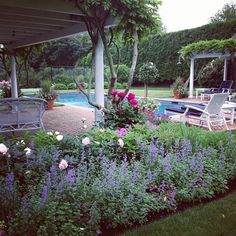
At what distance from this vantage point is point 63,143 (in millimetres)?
3203

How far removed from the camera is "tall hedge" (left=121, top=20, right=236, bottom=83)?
1583 cm

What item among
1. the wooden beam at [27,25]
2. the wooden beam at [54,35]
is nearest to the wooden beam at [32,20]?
the wooden beam at [54,35]

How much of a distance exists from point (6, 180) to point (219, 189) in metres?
2.21

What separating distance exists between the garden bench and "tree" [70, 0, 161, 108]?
1418 mm

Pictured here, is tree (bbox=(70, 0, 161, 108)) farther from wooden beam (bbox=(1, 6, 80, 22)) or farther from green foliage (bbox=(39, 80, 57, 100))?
green foliage (bbox=(39, 80, 57, 100))

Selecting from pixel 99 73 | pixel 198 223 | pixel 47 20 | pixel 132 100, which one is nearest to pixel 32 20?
pixel 47 20

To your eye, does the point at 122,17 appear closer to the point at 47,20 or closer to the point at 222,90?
the point at 47,20

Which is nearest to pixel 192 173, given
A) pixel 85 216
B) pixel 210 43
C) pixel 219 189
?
pixel 219 189

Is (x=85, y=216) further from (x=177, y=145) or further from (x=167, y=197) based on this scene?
(x=177, y=145)

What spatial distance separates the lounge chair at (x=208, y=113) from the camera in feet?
21.6

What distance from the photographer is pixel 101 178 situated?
271 cm

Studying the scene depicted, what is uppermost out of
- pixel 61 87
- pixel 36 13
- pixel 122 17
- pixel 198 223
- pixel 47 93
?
pixel 36 13

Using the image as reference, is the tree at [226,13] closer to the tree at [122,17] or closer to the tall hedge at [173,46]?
the tall hedge at [173,46]

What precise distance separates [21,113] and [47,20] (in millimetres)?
2573
